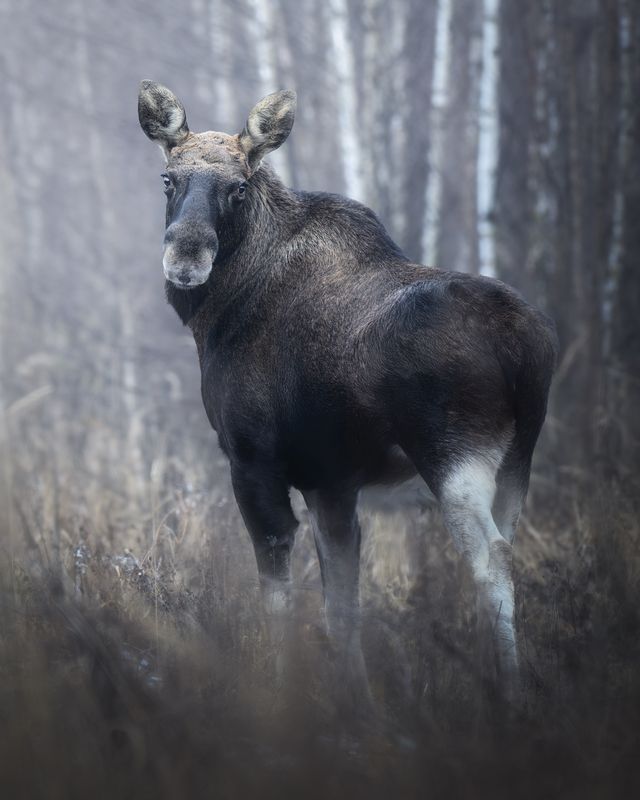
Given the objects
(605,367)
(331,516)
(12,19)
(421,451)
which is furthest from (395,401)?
(12,19)

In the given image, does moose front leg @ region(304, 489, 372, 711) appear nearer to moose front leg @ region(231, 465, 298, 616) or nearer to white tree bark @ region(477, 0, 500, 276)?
moose front leg @ region(231, 465, 298, 616)

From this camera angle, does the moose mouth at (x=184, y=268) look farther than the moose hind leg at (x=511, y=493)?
Yes

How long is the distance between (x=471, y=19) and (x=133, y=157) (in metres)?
7.74

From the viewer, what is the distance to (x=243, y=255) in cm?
538

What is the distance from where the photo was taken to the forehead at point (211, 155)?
207 inches

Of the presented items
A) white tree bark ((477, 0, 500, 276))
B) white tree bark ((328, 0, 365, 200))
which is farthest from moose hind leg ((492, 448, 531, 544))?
white tree bark ((328, 0, 365, 200))

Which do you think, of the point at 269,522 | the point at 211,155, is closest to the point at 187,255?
the point at 211,155

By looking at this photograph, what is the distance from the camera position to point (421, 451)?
14.2ft

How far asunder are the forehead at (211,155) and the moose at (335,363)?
11 millimetres

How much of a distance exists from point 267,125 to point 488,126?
6.37 meters

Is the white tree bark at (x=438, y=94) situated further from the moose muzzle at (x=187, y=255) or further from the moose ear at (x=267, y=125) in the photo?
the moose muzzle at (x=187, y=255)

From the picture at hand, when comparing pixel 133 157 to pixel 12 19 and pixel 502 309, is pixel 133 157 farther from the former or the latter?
pixel 502 309

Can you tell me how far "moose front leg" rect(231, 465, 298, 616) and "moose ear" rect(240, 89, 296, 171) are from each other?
5.49 feet

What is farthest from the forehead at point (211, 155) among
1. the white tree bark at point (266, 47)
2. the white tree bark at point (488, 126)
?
the white tree bark at point (266, 47)
